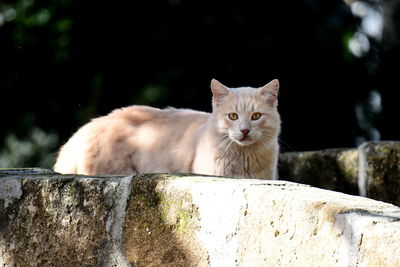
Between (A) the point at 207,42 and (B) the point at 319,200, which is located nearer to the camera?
(B) the point at 319,200

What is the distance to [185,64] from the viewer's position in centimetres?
727

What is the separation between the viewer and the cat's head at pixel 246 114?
4.27 m

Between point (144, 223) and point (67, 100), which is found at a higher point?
point (67, 100)

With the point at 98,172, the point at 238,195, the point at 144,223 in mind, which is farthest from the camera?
the point at 98,172

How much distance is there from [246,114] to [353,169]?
911 mm

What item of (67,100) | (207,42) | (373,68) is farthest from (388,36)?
(67,100)

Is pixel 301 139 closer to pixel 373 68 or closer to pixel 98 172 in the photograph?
pixel 373 68

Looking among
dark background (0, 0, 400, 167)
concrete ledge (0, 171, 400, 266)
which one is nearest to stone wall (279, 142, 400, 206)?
concrete ledge (0, 171, 400, 266)

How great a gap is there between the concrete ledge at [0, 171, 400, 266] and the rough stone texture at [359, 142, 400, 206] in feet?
6.67

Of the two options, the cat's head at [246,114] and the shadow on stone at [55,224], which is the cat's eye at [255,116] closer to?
the cat's head at [246,114]

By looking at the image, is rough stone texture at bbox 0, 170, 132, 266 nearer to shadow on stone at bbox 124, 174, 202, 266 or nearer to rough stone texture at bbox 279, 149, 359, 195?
shadow on stone at bbox 124, 174, 202, 266

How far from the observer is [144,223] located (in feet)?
7.80

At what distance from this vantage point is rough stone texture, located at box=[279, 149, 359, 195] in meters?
4.78

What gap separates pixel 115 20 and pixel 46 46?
0.76 metres
